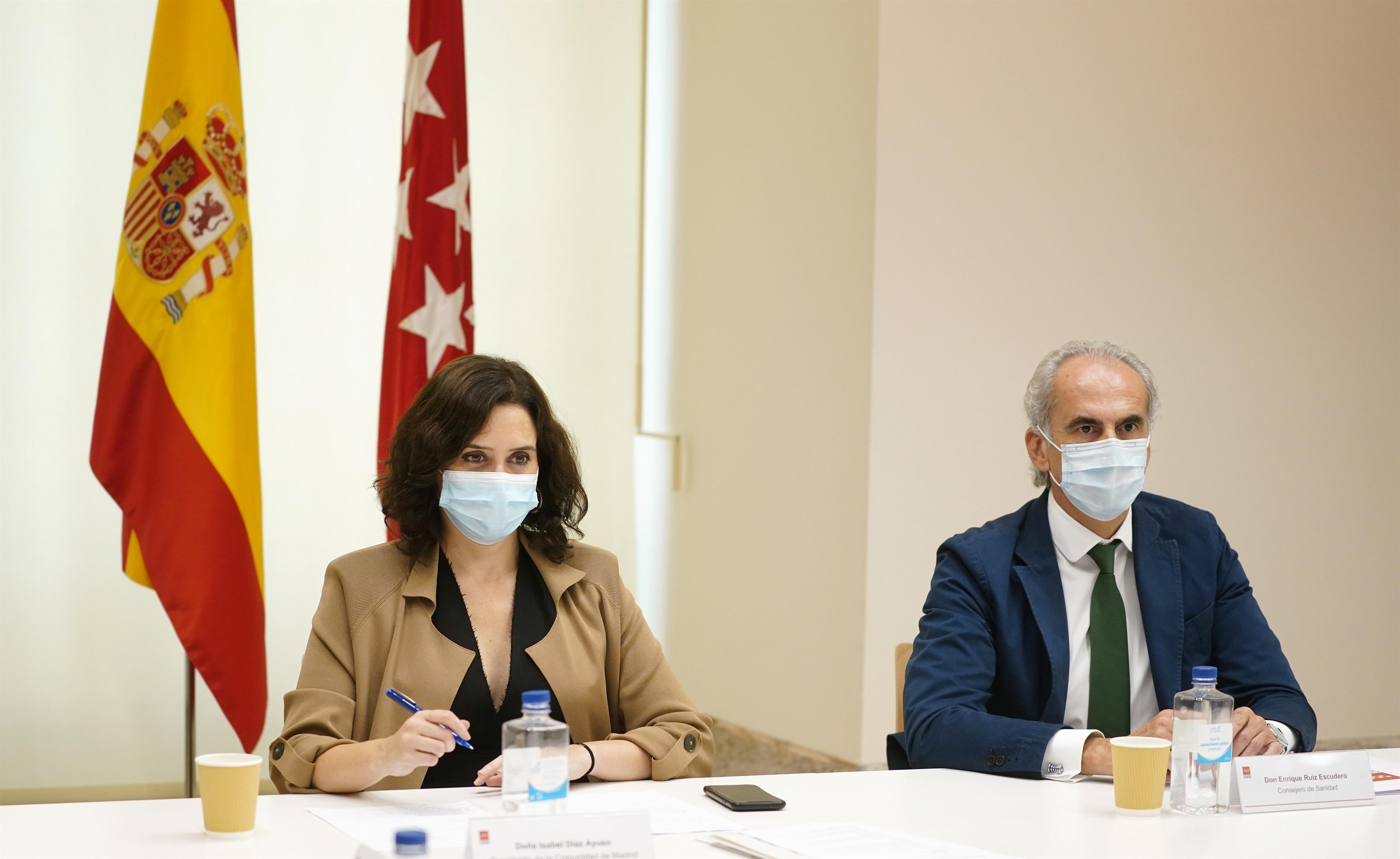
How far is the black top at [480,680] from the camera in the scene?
2.34 metres

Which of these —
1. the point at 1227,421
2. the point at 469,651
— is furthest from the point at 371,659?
the point at 1227,421

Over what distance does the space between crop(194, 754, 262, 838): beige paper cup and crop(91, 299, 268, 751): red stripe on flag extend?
1.79m

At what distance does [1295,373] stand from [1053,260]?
0.97 metres

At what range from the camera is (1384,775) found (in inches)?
88.6

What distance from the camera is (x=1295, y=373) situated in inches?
176

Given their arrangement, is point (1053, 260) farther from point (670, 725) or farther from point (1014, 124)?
point (670, 725)

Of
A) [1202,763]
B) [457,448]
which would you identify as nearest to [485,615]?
[457,448]

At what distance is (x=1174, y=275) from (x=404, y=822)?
334 centimetres

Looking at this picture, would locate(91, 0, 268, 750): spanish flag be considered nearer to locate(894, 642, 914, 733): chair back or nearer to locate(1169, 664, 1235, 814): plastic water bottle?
locate(894, 642, 914, 733): chair back

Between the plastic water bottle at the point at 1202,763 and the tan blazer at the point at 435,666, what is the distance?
775 mm

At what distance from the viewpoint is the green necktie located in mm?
2480

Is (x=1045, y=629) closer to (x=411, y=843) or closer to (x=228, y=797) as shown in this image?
(x=411, y=843)

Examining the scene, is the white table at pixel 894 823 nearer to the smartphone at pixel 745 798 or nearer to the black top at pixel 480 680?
the smartphone at pixel 745 798

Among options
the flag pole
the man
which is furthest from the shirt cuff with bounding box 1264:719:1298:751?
the flag pole
